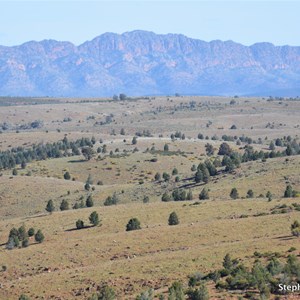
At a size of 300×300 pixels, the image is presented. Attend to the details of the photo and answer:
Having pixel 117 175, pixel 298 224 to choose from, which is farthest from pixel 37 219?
pixel 117 175

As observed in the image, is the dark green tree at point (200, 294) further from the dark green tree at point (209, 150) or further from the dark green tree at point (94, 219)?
the dark green tree at point (209, 150)

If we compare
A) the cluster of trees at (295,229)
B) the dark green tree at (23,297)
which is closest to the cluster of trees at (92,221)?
the cluster of trees at (295,229)

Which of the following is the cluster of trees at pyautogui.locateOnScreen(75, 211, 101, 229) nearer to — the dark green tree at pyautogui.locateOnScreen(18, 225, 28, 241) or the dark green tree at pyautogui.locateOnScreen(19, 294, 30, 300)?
the dark green tree at pyautogui.locateOnScreen(18, 225, 28, 241)

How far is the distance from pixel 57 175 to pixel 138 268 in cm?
7823

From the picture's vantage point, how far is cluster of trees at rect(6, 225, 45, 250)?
56.4 meters

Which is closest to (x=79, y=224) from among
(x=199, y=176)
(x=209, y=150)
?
(x=199, y=176)

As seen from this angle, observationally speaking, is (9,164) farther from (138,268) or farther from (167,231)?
(138,268)

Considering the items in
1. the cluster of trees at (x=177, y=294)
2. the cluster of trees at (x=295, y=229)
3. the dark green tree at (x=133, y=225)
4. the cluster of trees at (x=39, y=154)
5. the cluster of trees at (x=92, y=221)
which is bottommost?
the cluster of trees at (x=39, y=154)

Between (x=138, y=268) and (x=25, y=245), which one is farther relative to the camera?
(x=25, y=245)

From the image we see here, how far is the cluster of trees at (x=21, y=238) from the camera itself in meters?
56.4

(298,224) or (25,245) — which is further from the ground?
(298,224)

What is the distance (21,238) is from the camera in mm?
58500

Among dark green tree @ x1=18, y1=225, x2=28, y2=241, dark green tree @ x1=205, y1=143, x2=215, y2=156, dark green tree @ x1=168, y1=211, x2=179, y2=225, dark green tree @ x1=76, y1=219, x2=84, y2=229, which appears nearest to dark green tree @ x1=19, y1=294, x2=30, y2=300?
dark green tree @ x1=18, y1=225, x2=28, y2=241

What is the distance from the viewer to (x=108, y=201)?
80.9 m
